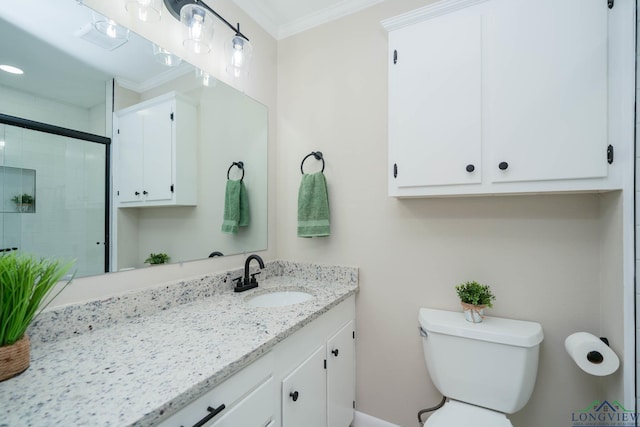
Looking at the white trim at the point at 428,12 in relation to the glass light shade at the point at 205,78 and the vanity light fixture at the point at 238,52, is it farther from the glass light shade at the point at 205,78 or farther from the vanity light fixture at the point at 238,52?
the glass light shade at the point at 205,78

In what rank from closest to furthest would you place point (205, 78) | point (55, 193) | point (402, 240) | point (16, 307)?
point (16, 307) → point (55, 193) → point (205, 78) → point (402, 240)

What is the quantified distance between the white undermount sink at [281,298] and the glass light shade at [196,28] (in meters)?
1.28

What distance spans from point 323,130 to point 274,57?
667 millimetres

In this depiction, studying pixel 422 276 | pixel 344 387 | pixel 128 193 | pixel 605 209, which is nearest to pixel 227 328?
pixel 128 193

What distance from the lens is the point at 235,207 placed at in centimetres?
154

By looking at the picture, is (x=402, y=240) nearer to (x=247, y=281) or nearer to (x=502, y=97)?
(x=502, y=97)

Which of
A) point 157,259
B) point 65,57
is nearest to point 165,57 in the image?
point 65,57

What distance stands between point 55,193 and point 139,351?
586mm

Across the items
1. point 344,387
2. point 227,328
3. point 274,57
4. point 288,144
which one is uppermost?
point 274,57

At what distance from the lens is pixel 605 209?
105 centimetres

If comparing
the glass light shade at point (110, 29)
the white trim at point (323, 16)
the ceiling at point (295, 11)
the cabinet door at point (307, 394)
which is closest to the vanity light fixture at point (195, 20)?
the glass light shade at point (110, 29)

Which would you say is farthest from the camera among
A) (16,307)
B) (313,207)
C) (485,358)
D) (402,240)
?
(313,207)

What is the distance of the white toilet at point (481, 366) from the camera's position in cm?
107

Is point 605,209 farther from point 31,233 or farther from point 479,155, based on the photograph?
point 31,233
